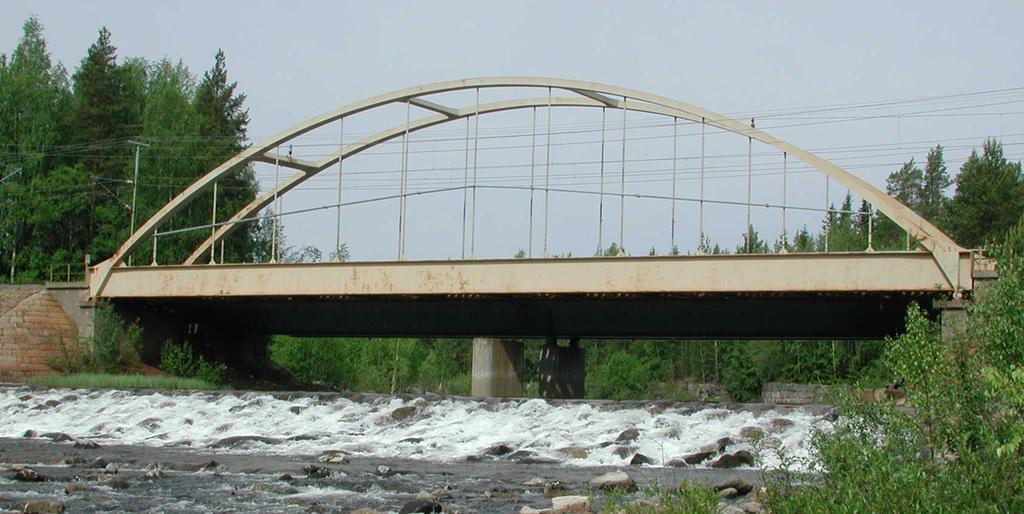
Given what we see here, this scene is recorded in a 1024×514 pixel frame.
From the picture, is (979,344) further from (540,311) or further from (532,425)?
(540,311)

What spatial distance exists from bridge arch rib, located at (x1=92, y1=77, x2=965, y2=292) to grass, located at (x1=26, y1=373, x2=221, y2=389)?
4.79 meters

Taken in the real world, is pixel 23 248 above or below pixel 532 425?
above

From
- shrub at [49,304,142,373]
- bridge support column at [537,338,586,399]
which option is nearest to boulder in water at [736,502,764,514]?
bridge support column at [537,338,586,399]

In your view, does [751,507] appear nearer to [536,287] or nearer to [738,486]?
[738,486]

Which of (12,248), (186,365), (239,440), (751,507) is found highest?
(12,248)

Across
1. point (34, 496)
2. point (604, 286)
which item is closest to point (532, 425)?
point (604, 286)

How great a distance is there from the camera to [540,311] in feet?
141

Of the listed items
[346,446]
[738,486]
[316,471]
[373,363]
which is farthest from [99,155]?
[738,486]

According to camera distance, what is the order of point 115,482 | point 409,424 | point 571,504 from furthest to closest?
point 409,424, point 115,482, point 571,504

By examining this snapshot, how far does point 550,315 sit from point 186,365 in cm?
1471

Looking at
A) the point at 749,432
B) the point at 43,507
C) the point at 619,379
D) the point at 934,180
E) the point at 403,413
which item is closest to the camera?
the point at 43,507

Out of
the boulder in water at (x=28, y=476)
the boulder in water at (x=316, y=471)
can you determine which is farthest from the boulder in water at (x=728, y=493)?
the boulder in water at (x=28, y=476)

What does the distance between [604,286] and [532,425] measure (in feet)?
31.7

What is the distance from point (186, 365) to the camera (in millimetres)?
46250
